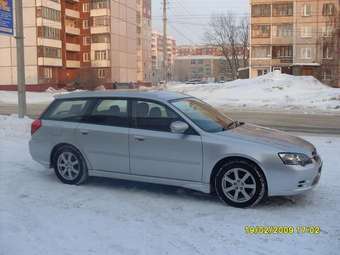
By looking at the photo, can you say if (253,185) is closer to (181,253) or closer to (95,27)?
(181,253)

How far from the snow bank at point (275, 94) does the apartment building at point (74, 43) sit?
3027 cm

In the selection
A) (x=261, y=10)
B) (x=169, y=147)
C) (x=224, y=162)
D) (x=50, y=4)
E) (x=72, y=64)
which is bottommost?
(x=224, y=162)

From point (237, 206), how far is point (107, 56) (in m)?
71.8

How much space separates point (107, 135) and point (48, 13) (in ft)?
205

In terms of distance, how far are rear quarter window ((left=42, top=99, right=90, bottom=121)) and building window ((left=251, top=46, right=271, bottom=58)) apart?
71.8 meters

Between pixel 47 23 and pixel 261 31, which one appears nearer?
pixel 47 23

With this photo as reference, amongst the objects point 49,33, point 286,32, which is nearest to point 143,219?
point 49,33

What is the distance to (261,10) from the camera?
7569 centimetres

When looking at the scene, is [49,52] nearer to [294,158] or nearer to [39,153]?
[39,153]

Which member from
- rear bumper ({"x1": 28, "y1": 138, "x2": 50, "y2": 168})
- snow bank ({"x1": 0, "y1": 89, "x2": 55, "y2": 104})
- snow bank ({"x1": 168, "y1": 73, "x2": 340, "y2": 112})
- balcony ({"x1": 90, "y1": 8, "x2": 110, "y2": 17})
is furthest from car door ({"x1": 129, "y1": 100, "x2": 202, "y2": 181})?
balcony ({"x1": 90, "y1": 8, "x2": 110, "y2": 17})

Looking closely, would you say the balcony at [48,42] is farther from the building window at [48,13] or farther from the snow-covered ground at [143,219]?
the snow-covered ground at [143,219]

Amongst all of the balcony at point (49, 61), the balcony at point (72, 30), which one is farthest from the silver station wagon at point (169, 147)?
the balcony at point (72, 30)

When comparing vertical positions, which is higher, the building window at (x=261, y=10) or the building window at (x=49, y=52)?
the building window at (x=261, y=10)

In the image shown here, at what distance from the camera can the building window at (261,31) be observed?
7594 cm
